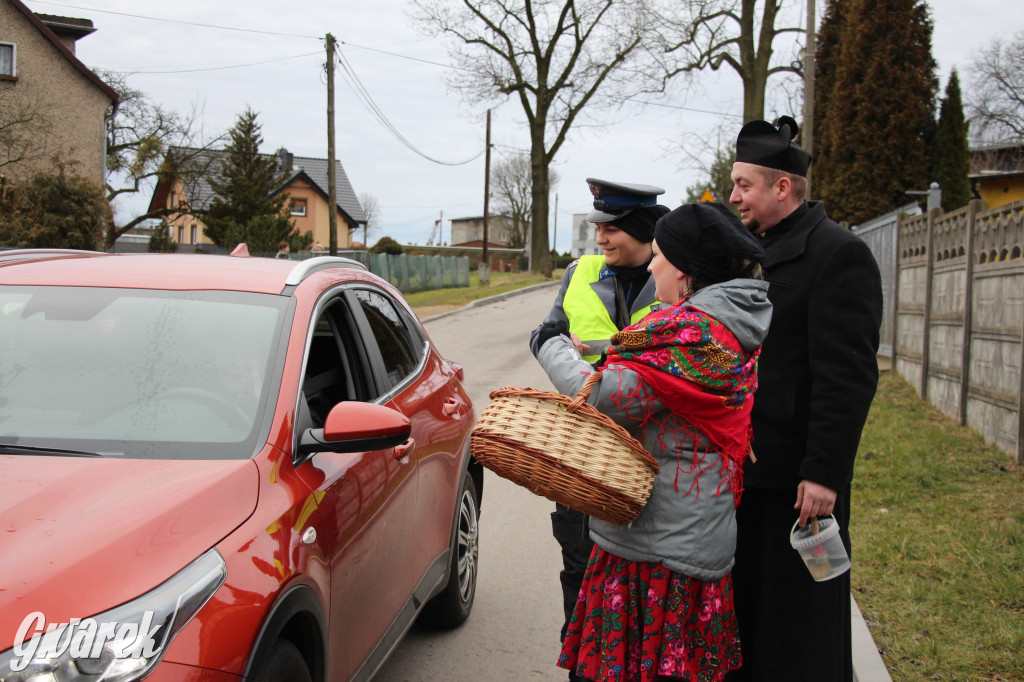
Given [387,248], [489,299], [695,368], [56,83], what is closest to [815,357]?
[695,368]

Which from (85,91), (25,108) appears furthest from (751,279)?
(85,91)

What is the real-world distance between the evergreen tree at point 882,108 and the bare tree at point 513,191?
59851 millimetres

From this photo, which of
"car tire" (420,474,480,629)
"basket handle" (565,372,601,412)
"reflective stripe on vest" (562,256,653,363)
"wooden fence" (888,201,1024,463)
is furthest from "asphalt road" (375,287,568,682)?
"wooden fence" (888,201,1024,463)

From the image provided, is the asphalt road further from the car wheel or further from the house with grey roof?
the house with grey roof

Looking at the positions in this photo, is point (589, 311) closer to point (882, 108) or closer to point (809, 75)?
point (809, 75)

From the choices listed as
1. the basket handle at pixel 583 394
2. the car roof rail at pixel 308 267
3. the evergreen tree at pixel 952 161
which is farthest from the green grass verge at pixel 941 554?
the evergreen tree at pixel 952 161

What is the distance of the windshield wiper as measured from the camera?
2.41 meters

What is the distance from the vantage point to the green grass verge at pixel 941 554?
12.7ft

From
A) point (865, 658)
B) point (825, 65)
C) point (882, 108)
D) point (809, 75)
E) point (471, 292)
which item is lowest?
point (865, 658)

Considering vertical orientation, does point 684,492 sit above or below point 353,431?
below

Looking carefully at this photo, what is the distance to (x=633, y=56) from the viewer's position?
122 ft

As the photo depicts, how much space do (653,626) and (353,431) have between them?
100 cm

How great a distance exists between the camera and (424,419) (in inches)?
152

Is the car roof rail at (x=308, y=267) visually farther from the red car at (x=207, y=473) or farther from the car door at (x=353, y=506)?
the car door at (x=353, y=506)
